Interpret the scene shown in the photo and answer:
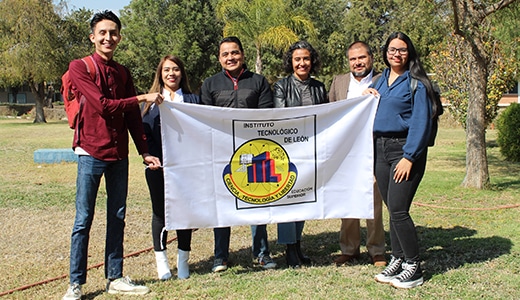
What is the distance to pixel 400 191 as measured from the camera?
13.7ft

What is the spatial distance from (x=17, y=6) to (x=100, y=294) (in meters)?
30.9

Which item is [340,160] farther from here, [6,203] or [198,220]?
[6,203]

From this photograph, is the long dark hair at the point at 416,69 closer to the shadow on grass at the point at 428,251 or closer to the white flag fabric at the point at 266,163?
the white flag fabric at the point at 266,163

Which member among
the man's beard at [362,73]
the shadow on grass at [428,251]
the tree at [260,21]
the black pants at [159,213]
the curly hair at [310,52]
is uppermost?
the tree at [260,21]

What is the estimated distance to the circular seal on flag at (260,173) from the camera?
14.3ft

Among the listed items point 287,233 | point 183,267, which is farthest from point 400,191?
point 183,267

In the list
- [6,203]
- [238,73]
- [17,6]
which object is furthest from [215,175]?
[17,6]

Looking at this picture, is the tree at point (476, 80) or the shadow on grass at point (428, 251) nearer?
the shadow on grass at point (428, 251)

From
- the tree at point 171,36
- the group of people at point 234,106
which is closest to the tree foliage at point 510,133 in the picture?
the group of people at point 234,106

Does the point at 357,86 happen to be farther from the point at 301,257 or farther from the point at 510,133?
the point at 510,133

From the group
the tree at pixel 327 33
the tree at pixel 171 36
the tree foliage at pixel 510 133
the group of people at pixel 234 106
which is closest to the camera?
the group of people at pixel 234 106

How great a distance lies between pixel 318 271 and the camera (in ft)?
15.0

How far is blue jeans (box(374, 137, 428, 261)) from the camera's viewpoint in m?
4.16

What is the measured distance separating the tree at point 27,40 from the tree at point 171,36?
18.1 ft
